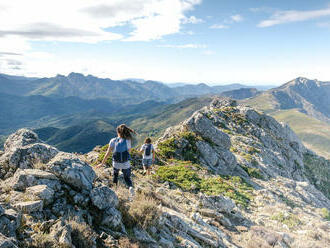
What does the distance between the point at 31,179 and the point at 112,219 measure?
3.56 meters

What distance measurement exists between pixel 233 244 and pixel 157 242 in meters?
4.68

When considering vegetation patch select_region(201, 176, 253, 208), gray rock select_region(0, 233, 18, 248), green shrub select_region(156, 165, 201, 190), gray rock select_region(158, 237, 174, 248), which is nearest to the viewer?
gray rock select_region(0, 233, 18, 248)

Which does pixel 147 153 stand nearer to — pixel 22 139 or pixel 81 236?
pixel 22 139

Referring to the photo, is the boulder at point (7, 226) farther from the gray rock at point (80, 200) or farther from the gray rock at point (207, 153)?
the gray rock at point (207, 153)

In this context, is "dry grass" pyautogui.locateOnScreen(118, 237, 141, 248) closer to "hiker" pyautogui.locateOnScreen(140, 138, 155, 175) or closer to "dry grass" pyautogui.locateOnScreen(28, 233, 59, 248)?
"dry grass" pyautogui.locateOnScreen(28, 233, 59, 248)

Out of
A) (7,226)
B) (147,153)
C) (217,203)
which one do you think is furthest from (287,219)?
(7,226)

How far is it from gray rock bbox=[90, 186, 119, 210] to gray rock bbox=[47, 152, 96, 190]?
1.50ft

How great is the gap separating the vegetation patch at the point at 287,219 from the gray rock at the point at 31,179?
16396 millimetres

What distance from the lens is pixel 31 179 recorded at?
8703 mm

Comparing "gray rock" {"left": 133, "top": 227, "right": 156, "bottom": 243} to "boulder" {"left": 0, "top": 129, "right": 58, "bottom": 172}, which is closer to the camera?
"gray rock" {"left": 133, "top": 227, "right": 156, "bottom": 243}

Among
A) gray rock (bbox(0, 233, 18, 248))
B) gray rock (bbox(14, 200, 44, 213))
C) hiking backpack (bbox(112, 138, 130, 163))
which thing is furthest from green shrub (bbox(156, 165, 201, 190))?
gray rock (bbox(0, 233, 18, 248))

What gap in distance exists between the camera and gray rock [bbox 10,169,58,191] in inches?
340

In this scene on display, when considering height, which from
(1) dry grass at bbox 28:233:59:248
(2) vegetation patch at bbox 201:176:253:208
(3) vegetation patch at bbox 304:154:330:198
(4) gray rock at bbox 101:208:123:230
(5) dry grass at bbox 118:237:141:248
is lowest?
(3) vegetation patch at bbox 304:154:330:198

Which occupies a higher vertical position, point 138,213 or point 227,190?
point 138,213
